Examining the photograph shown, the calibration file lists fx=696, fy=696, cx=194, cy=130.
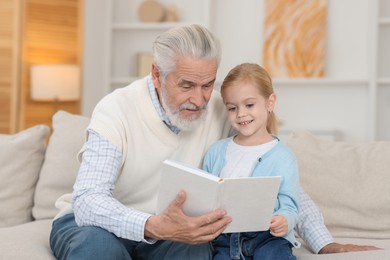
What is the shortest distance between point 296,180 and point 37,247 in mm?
844

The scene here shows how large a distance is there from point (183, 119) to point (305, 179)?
2.04 feet

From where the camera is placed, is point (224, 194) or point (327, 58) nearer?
point (224, 194)

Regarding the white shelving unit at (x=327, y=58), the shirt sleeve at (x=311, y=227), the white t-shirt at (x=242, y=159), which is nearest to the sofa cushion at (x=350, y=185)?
the shirt sleeve at (x=311, y=227)

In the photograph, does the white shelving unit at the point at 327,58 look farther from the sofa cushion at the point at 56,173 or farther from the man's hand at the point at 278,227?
the man's hand at the point at 278,227

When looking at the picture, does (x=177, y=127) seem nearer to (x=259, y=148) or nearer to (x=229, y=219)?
(x=259, y=148)

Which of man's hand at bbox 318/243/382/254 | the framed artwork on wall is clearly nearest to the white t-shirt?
man's hand at bbox 318/243/382/254

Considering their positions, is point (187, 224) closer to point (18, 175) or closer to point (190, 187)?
point (190, 187)

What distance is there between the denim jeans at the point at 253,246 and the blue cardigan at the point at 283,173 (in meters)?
0.05

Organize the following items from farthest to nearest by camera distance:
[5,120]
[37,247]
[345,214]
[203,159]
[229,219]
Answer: [5,120], [345,214], [203,159], [37,247], [229,219]

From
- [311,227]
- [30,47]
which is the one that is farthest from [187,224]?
[30,47]

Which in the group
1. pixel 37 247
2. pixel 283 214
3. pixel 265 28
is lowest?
pixel 37 247

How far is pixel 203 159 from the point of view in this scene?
239cm

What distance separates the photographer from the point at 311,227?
7.54ft

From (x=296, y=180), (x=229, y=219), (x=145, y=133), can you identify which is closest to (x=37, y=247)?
(x=145, y=133)
